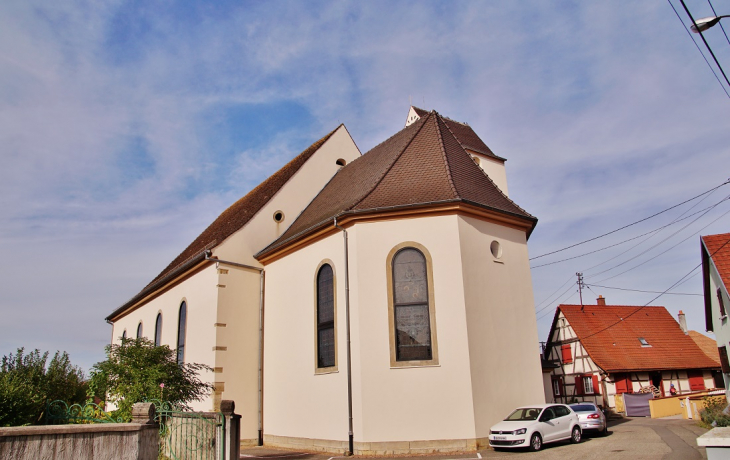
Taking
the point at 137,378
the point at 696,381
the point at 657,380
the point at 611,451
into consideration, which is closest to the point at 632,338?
the point at 657,380

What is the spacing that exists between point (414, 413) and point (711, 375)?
2401cm

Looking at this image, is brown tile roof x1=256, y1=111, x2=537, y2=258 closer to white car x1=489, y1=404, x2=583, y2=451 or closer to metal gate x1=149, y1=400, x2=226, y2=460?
white car x1=489, y1=404, x2=583, y2=451

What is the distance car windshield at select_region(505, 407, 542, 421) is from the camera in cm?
1215

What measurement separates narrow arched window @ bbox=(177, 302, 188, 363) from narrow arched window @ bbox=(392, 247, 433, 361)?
9072 mm

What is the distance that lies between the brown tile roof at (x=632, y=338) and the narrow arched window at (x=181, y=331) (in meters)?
19.0

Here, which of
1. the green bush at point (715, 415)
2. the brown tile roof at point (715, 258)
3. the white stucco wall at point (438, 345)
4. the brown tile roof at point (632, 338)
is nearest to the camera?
the white stucco wall at point (438, 345)

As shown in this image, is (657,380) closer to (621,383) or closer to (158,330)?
(621,383)

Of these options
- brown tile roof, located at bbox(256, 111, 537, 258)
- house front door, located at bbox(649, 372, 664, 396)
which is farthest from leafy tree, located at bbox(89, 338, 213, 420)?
house front door, located at bbox(649, 372, 664, 396)

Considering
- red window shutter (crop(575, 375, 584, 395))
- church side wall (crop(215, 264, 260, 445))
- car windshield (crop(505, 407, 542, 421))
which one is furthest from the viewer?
red window shutter (crop(575, 375, 584, 395))

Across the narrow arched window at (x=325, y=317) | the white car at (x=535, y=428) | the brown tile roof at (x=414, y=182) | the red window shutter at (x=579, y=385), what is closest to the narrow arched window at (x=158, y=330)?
the brown tile roof at (x=414, y=182)

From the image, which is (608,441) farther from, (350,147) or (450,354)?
(350,147)

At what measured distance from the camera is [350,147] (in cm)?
2106

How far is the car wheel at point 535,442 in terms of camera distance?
11.6m

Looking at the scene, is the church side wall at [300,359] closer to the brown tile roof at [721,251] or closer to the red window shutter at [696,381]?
the brown tile roof at [721,251]
